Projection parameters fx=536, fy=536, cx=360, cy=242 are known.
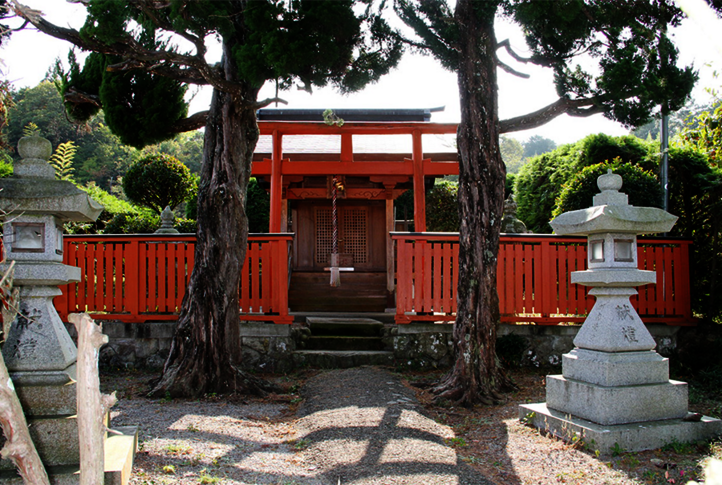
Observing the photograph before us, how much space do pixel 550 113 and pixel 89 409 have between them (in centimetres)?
600

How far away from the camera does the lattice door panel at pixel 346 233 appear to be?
12.9 meters

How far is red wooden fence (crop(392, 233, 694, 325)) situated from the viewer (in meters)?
7.52

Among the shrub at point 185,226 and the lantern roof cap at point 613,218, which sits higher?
the shrub at point 185,226

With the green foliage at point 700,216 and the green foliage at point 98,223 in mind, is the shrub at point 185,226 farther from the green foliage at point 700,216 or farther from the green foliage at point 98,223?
the green foliage at point 700,216

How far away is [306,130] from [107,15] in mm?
5359

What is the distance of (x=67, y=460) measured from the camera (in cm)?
303

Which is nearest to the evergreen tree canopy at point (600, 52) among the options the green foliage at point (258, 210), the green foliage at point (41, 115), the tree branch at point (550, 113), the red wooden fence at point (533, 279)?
the tree branch at point (550, 113)

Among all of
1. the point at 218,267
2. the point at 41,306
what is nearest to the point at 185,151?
the point at 218,267

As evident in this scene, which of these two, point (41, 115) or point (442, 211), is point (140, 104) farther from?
point (41, 115)

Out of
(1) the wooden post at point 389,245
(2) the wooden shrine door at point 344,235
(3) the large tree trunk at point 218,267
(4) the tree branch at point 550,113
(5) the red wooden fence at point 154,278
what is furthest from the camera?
(2) the wooden shrine door at point 344,235

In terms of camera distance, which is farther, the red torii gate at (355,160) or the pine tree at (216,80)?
the red torii gate at (355,160)

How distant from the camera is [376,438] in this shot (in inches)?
170

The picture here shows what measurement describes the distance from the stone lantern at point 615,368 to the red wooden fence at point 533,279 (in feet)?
8.80

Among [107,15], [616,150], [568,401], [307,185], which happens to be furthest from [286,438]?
[616,150]
